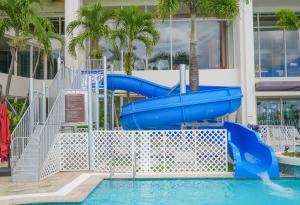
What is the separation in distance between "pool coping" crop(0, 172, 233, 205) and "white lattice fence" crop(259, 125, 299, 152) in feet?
20.8

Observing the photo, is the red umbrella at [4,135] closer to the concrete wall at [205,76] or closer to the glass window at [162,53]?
the concrete wall at [205,76]

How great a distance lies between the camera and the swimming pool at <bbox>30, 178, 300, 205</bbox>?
881cm

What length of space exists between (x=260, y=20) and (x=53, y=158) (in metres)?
18.5

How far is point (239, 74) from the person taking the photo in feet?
78.0

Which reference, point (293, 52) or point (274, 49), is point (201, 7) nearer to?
point (274, 49)

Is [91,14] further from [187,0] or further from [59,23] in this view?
[59,23]

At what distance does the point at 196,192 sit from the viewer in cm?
988

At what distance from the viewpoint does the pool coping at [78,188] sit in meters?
8.02

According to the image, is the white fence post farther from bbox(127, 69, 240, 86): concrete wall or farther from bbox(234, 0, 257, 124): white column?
bbox(127, 69, 240, 86): concrete wall

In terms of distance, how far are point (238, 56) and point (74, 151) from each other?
45.8ft

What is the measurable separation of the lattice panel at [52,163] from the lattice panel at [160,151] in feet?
3.54

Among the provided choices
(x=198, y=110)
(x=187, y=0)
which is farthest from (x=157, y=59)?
(x=198, y=110)

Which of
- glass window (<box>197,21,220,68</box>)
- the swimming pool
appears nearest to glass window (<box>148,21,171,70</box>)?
glass window (<box>197,21,220,68</box>)

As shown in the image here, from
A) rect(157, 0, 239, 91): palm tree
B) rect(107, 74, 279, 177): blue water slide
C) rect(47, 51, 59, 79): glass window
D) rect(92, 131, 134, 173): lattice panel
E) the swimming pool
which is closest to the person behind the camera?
the swimming pool
